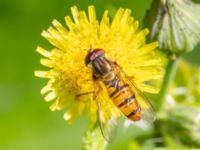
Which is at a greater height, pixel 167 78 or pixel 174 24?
pixel 174 24

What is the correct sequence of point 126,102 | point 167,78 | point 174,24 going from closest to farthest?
point 126,102
point 174,24
point 167,78

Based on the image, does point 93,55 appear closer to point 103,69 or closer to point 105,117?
point 103,69

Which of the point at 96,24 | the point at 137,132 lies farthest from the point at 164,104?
the point at 96,24

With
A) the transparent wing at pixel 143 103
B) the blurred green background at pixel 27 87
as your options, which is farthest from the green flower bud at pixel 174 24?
the blurred green background at pixel 27 87

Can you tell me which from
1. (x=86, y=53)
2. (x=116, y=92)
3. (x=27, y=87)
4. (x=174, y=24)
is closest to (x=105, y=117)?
(x=116, y=92)

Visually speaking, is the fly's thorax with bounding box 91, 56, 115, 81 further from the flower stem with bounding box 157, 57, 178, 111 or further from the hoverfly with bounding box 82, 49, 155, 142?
the flower stem with bounding box 157, 57, 178, 111

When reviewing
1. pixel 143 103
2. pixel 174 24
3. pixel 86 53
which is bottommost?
pixel 143 103
